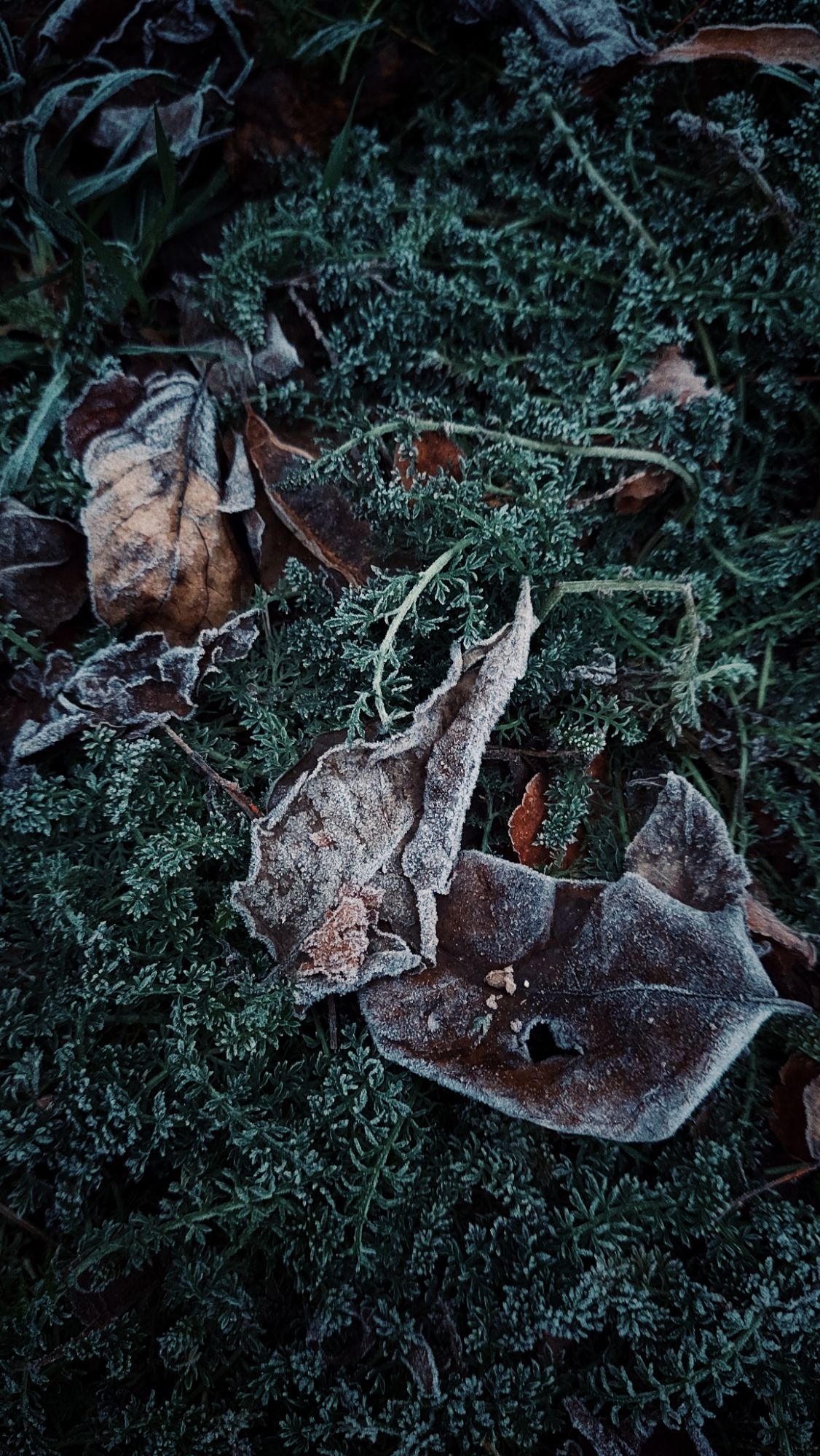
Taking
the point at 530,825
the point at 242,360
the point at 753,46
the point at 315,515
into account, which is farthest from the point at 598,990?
the point at 753,46

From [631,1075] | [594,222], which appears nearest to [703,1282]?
[631,1075]

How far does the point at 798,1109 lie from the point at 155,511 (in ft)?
7.93

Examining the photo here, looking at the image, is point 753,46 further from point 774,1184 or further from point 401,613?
point 774,1184

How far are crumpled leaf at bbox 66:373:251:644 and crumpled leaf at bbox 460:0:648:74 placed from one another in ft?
5.14

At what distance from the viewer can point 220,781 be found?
93.3 inches

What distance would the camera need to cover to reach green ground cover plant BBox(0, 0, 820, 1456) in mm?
2064

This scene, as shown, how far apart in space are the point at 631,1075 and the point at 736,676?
109 centimetres

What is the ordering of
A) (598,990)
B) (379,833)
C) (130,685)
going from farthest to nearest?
1. (130,685)
2. (379,833)
3. (598,990)

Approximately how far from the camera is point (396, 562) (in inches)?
100

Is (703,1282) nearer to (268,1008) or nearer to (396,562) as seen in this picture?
(268,1008)

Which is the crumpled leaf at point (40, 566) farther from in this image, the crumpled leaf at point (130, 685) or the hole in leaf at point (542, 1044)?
the hole in leaf at point (542, 1044)

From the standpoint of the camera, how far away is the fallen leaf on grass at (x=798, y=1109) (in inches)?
85.4

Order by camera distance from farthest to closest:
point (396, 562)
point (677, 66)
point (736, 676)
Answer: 1. point (677, 66)
2. point (396, 562)
3. point (736, 676)

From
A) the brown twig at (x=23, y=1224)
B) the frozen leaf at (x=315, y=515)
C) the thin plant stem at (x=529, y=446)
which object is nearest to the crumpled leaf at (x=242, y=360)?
the frozen leaf at (x=315, y=515)
